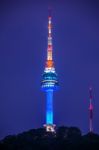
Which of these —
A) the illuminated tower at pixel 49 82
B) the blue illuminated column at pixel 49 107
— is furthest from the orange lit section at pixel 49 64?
the blue illuminated column at pixel 49 107

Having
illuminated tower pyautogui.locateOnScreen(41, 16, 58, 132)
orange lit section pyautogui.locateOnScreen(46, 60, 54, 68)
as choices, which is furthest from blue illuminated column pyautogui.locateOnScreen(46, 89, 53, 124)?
orange lit section pyautogui.locateOnScreen(46, 60, 54, 68)

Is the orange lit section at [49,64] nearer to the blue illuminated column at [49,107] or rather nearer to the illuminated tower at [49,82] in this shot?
the illuminated tower at [49,82]

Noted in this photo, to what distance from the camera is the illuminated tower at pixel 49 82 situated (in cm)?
11256

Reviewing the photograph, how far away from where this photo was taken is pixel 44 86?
113125 mm

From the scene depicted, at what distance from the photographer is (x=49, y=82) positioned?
366 ft

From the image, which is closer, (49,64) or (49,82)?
(49,82)

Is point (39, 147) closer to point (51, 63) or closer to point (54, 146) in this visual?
point (54, 146)

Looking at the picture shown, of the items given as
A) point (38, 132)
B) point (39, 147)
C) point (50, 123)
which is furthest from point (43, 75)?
point (39, 147)

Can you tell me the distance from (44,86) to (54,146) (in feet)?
191

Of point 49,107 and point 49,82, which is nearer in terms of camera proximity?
point 49,82

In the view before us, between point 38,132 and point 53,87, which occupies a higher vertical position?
point 53,87

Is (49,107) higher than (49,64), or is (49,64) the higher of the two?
(49,64)

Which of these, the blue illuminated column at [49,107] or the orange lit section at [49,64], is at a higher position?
the orange lit section at [49,64]

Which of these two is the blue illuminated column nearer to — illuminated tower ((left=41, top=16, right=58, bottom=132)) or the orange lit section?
illuminated tower ((left=41, top=16, right=58, bottom=132))
